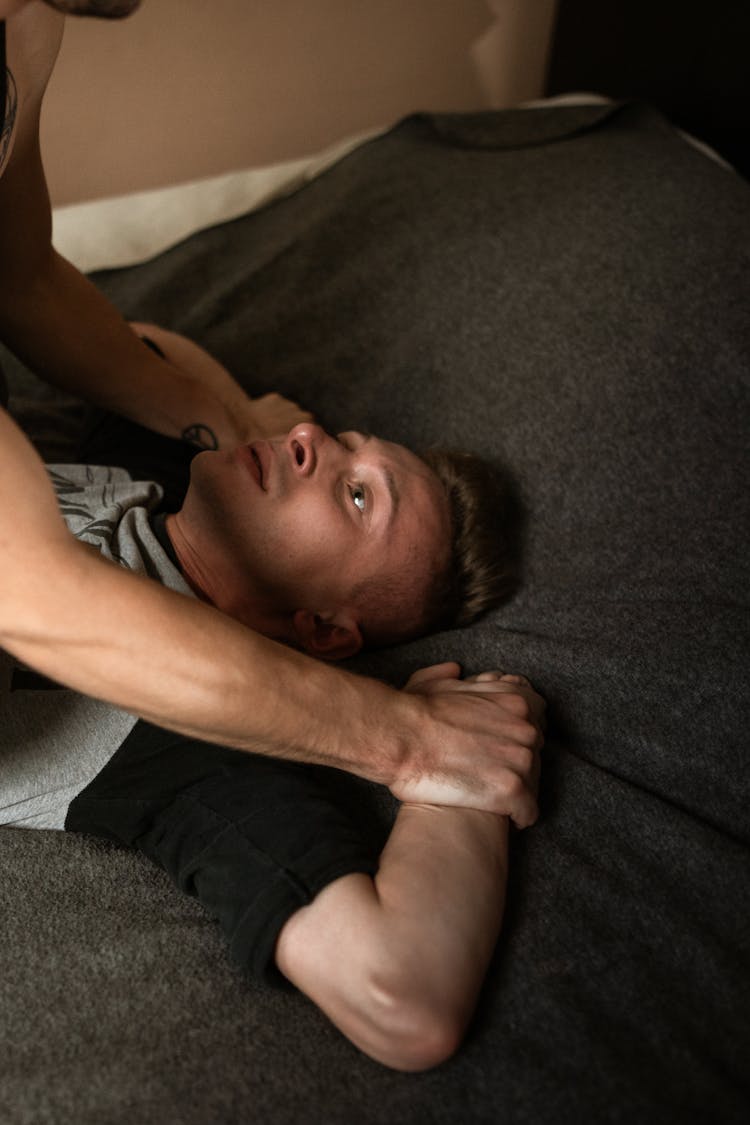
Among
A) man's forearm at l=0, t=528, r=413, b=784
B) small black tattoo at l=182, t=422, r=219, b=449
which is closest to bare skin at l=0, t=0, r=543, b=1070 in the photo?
man's forearm at l=0, t=528, r=413, b=784

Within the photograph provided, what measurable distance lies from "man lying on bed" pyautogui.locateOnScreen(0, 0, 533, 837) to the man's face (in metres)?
0.08

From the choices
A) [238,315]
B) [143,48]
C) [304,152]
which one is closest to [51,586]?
[238,315]

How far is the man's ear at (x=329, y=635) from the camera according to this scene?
142 centimetres

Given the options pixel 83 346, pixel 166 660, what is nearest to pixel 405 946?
pixel 166 660

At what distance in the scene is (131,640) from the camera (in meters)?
0.86

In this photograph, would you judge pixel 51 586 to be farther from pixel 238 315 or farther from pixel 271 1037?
pixel 238 315

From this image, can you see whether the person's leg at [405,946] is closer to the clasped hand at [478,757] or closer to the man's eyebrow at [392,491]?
the clasped hand at [478,757]

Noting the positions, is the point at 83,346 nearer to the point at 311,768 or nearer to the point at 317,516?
the point at 317,516

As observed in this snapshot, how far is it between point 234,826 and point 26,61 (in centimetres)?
86

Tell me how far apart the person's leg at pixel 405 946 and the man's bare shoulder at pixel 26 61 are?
0.82m

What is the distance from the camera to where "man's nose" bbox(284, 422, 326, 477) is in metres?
1.41

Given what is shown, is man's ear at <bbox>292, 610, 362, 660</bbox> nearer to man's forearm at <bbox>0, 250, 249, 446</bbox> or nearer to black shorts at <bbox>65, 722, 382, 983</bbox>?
black shorts at <bbox>65, 722, 382, 983</bbox>

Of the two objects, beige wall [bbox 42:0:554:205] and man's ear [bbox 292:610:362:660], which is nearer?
man's ear [bbox 292:610:362:660]

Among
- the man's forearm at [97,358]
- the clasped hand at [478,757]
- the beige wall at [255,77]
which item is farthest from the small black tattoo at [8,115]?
the beige wall at [255,77]
